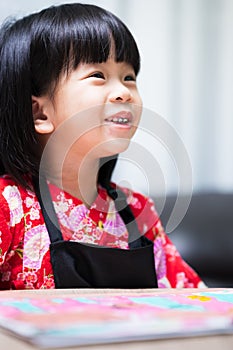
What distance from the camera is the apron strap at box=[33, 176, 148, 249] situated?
3.86 feet

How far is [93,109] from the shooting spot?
118 centimetres

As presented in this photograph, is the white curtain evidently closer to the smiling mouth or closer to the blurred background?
the blurred background

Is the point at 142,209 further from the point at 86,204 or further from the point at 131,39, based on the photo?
the point at 131,39

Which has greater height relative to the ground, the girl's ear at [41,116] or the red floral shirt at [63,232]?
the girl's ear at [41,116]

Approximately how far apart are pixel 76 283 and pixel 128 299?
1.19 feet

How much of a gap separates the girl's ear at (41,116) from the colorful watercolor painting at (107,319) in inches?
19.3

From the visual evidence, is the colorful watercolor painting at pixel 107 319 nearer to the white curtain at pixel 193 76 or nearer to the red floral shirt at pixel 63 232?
the red floral shirt at pixel 63 232

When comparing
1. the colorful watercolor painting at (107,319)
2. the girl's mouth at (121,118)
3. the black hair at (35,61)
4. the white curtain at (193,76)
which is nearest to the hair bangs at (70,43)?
the black hair at (35,61)

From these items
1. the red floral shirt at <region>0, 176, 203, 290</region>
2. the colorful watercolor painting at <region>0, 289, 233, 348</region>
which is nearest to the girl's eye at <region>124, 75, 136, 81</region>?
the red floral shirt at <region>0, 176, 203, 290</region>

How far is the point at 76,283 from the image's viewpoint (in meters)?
1.14

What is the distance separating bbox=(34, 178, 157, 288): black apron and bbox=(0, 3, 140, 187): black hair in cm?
7

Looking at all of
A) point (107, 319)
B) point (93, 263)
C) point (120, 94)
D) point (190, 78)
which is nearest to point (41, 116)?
point (120, 94)

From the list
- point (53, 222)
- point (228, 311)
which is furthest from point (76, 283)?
point (228, 311)

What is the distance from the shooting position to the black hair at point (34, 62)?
119cm
